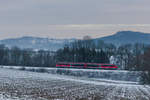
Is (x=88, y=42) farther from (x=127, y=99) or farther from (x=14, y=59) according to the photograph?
(x=127, y=99)

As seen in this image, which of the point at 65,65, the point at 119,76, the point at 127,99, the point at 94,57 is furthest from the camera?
the point at 94,57

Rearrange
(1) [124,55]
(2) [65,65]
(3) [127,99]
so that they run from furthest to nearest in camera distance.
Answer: (1) [124,55], (2) [65,65], (3) [127,99]

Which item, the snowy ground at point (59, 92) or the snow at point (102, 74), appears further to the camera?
the snow at point (102, 74)

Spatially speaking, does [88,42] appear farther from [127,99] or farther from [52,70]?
[127,99]

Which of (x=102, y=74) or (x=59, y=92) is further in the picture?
(x=102, y=74)

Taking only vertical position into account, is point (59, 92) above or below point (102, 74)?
above

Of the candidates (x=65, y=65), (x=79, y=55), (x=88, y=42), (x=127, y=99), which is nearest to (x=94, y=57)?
(x=79, y=55)

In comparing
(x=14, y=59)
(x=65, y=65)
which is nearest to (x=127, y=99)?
(x=65, y=65)

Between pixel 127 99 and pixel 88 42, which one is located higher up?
pixel 88 42

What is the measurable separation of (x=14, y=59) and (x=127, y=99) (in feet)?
359

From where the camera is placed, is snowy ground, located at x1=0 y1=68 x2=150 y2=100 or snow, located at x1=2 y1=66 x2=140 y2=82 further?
snow, located at x1=2 y1=66 x2=140 y2=82

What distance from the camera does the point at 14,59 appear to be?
442 feet

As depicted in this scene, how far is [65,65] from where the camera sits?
10944cm

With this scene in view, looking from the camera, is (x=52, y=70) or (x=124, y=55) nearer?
(x=52, y=70)
